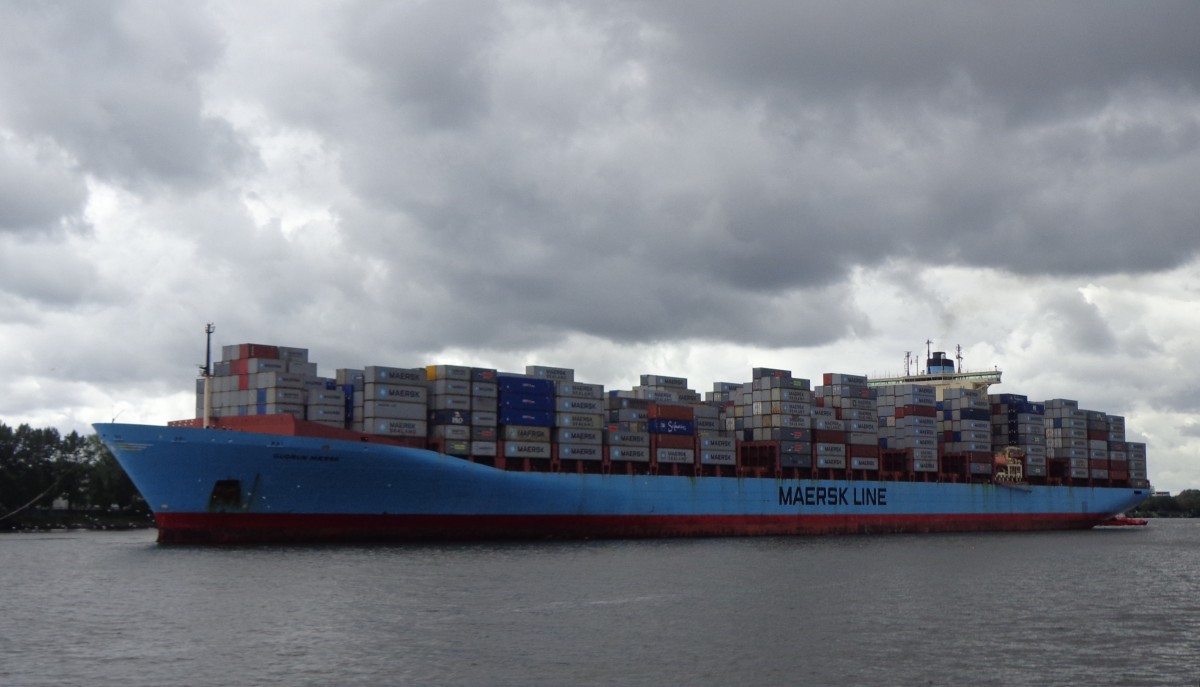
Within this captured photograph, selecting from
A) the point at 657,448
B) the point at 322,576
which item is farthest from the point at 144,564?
the point at 657,448

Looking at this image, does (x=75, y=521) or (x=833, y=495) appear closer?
(x=833, y=495)

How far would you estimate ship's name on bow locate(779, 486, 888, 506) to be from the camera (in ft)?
261

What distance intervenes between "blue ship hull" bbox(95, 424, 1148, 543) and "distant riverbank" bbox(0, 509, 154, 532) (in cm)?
5508

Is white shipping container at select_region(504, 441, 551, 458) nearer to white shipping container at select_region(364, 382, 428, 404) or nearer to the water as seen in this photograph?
white shipping container at select_region(364, 382, 428, 404)

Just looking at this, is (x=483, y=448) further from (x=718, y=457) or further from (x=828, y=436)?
(x=828, y=436)

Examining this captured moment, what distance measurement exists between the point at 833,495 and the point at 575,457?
24.4 m

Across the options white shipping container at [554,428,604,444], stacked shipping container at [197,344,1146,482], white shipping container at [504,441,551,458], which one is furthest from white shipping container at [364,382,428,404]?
white shipping container at [554,428,604,444]

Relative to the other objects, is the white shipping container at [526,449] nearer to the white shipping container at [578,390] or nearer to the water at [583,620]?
the white shipping container at [578,390]

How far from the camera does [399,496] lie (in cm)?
5916

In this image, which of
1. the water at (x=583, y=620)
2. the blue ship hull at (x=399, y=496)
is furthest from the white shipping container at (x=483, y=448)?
the water at (x=583, y=620)

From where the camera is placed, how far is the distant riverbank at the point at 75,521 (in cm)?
10319

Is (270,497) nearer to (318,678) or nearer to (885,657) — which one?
(318,678)

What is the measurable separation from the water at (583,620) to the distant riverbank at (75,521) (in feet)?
176

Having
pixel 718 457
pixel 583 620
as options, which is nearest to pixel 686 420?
pixel 718 457
